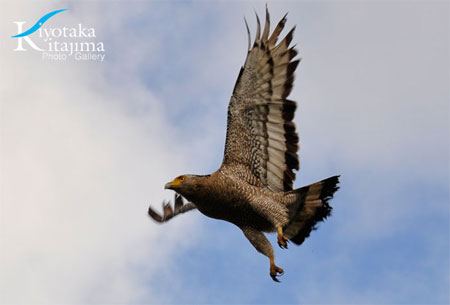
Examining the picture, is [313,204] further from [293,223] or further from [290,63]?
[290,63]

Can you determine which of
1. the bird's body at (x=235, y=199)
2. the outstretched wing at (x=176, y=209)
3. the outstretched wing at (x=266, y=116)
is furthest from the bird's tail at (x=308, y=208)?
the outstretched wing at (x=176, y=209)

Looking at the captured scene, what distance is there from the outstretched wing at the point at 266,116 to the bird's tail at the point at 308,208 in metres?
0.41

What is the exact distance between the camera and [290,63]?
1328 cm

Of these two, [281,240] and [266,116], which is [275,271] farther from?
[266,116]

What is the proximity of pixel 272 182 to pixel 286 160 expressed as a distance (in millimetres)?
512

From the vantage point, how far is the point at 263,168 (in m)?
13.9

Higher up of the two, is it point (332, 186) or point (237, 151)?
point (237, 151)

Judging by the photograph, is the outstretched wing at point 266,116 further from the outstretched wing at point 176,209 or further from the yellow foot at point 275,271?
the outstretched wing at point 176,209

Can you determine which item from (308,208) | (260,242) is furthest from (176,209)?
(308,208)

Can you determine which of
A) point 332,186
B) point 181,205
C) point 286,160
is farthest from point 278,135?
point 181,205

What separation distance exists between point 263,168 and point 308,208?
1.14 metres

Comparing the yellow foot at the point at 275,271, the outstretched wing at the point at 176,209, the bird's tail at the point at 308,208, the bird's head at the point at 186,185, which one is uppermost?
the outstretched wing at the point at 176,209

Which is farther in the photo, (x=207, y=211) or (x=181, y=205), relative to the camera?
(x=181, y=205)

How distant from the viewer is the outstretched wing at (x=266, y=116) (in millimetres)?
13297
